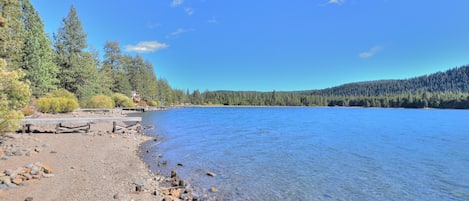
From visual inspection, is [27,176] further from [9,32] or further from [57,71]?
[57,71]

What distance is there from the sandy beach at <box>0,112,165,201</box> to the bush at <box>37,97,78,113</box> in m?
15.5

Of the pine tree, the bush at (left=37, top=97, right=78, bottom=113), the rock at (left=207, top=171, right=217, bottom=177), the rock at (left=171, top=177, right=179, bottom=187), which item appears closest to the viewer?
the rock at (left=171, top=177, right=179, bottom=187)

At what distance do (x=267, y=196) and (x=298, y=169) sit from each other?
4.14 metres

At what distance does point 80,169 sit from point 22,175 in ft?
6.48

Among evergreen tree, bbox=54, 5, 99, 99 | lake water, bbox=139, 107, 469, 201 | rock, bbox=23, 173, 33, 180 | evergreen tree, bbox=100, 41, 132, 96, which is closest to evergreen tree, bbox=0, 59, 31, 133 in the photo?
rock, bbox=23, 173, 33, 180

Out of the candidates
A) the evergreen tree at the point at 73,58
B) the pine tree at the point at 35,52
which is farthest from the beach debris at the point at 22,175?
the evergreen tree at the point at 73,58

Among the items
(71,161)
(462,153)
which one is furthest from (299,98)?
(71,161)

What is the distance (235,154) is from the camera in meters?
16.1

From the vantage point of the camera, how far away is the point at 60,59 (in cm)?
4200

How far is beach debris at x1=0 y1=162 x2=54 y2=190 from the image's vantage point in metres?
7.80

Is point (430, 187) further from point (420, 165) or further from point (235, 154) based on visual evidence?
point (235, 154)

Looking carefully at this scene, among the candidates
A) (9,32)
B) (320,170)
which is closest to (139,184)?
(320,170)

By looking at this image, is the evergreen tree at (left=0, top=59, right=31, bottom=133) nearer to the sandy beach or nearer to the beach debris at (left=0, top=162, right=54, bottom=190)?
Answer: the sandy beach

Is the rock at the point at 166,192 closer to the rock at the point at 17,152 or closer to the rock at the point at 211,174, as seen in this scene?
the rock at the point at 211,174
